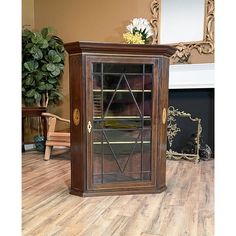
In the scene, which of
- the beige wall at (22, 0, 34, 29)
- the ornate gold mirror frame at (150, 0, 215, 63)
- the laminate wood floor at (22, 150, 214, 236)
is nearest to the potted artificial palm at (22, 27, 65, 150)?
the beige wall at (22, 0, 34, 29)

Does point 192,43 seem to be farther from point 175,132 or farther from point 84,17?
point 84,17

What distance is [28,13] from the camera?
5.09 metres

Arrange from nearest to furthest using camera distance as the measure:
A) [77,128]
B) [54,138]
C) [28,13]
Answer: [77,128]
[54,138]
[28,13]

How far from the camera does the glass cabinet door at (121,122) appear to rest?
2629 millimetres

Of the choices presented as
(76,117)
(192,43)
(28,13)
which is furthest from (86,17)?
(76,117)

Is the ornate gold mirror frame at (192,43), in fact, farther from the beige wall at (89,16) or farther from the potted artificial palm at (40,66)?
the potted artificial palm at (40,66)

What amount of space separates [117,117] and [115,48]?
2.01 feet

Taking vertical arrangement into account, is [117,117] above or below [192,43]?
below

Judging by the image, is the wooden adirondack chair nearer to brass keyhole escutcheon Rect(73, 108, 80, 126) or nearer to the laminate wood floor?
the laminate wood floor

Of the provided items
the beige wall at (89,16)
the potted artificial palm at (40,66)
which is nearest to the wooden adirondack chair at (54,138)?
the potted artificial palm at (40,66)

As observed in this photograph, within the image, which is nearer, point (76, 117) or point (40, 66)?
point (76, 117)

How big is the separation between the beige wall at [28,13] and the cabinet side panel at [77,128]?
284 centimetres

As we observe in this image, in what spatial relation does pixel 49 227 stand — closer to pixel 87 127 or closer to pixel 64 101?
pixel 87 127
